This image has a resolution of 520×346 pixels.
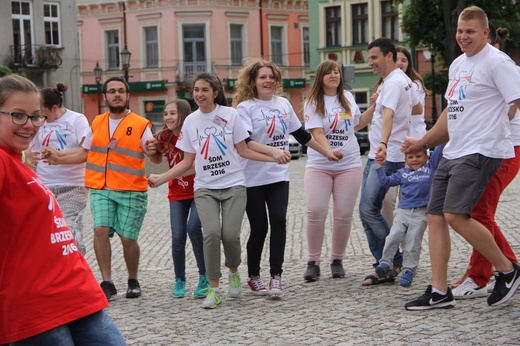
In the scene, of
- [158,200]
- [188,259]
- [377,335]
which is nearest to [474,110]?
[377,335]

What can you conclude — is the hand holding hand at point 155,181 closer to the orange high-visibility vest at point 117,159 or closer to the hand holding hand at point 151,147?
the hand holding hand at point 151,147

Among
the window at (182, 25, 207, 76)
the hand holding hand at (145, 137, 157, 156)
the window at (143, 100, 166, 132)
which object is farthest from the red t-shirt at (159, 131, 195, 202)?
the window at (182, 25, 207, 76)

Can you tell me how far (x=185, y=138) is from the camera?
816cm

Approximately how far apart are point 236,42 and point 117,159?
54708 millimetres

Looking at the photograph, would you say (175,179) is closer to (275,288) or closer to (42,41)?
(275,288)

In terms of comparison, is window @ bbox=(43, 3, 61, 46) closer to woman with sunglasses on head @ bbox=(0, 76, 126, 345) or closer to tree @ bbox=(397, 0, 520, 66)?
tree @ bbox=(397, 0, 520, 66)

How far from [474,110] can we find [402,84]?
1698mm

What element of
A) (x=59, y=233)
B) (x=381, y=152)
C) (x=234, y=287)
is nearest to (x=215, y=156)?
(x=234, y=287)

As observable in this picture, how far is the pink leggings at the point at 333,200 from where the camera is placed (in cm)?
889

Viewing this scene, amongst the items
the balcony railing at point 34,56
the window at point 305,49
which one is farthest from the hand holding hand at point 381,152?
the window at point 305,49

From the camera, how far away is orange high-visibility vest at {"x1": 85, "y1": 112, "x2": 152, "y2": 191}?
8.52 metres

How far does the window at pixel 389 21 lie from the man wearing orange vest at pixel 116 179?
4282cm

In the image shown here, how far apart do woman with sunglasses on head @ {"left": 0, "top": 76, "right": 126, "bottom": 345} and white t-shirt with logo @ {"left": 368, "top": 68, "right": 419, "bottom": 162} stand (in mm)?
5070

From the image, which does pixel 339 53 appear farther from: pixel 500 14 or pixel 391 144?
pixel 391 144
